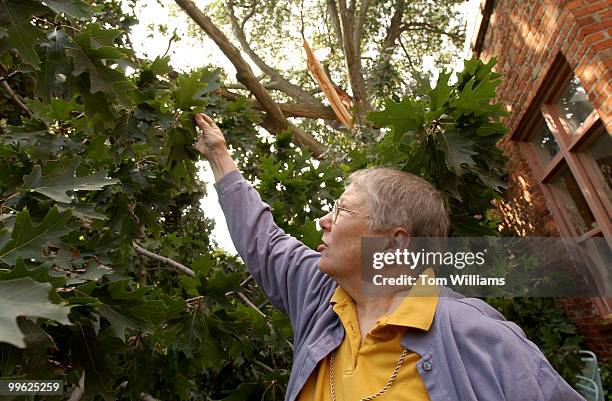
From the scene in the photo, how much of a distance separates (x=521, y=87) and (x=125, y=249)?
4.49m

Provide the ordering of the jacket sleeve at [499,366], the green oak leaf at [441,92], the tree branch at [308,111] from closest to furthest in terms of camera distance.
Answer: the jacket sleeve at [499,366] < the green oak leaf at [441,92] < the tree branch at [308,111]

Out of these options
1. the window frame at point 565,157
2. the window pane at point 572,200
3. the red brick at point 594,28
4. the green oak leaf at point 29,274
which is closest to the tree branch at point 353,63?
the window frame at point 565,157

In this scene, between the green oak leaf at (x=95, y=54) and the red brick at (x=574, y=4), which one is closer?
the green oak leaf at (x=95, y=54)

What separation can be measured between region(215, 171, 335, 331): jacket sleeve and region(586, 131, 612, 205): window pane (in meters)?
3.38

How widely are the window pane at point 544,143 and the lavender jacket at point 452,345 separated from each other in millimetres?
4132

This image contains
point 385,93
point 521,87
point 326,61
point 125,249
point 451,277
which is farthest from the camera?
point 326,61

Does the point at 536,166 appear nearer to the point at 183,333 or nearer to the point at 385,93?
the point at 385,93

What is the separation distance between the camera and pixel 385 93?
885 cm

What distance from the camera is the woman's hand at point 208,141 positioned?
7.85ft

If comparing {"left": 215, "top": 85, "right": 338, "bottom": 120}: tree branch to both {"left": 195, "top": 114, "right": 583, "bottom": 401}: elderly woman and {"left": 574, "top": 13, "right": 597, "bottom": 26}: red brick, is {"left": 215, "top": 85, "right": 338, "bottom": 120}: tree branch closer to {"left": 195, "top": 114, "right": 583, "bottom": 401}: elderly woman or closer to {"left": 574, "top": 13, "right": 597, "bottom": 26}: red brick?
{"left": 574, "top": 13, "right": 597, "bottom": 26}: red brick

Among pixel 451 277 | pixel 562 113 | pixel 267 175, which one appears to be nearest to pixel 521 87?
pixel 562 113

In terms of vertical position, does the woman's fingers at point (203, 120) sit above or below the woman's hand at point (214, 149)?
above

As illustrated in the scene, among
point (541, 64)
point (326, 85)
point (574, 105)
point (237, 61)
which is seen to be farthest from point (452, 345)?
point (326, 85)

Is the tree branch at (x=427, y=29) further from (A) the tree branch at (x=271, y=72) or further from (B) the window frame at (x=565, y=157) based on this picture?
(B) the window frame at (x=565, y=157)
